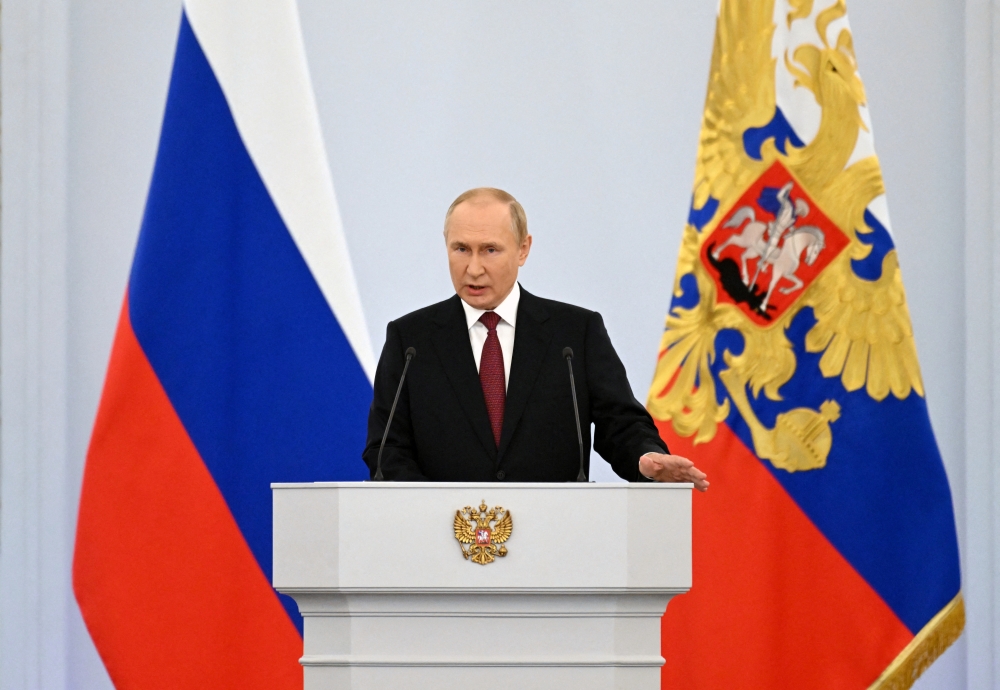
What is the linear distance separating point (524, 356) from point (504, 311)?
134 millimetres

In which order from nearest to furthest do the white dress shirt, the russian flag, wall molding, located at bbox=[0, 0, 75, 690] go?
the white dress shirt < the russian flag < wall molding, located at bbox=[0, 0, 75, 690]

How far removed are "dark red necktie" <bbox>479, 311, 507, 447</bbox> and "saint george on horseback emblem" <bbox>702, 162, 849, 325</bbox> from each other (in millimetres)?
1250

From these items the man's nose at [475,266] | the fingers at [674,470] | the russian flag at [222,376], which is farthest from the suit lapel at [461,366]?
the russian flag at [222,376]

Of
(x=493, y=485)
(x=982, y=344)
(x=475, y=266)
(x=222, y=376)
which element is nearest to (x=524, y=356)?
(x=475, y=266)

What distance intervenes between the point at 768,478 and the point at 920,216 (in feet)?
3.78

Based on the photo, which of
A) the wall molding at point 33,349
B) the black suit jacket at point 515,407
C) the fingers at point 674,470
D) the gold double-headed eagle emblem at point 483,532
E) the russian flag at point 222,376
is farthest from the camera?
the wall molding at point 33,349

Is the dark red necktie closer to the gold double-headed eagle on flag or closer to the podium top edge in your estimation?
the podium top edge

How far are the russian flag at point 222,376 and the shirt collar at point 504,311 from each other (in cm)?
99

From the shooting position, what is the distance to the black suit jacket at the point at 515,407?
223cm

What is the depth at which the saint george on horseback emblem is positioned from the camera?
3322 millimetres

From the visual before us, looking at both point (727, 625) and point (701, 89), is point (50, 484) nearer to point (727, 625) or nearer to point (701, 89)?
point (727, 625)

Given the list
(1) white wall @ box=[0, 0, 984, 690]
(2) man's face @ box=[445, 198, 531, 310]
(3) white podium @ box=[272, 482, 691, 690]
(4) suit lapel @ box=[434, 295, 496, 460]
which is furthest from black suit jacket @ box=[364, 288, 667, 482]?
(1) white wall @ box=[0, 0, 984, 690]

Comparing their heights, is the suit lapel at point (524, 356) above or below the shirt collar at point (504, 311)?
below

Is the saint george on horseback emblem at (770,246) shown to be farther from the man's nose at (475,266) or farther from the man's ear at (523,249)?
the man's nose at (475,266)
